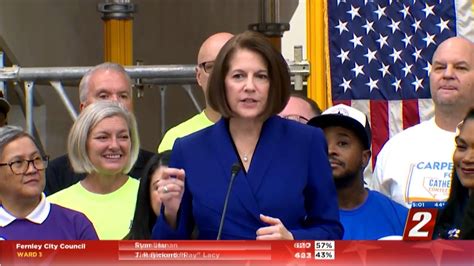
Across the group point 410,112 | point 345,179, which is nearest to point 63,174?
point 345,179

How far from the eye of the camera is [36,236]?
18.1 feet

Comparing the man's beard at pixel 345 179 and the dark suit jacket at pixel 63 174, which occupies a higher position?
the dark suit jacket at pixel 63 174

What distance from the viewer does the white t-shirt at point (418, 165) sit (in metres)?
6.27

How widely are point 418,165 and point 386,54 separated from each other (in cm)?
196

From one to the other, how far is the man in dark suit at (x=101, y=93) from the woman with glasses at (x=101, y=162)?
462mm

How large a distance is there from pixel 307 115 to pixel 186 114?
18.1 feet

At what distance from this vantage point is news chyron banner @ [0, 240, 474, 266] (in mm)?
4445

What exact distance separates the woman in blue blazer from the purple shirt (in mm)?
655

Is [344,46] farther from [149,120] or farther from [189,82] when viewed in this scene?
[149,120]

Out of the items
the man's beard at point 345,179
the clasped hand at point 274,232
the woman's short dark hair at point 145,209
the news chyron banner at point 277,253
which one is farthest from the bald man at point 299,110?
the news chyron banner at point 277,253

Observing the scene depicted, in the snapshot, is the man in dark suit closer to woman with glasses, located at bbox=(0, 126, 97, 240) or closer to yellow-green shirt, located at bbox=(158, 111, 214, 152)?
yellow-green shirt, located at bbox=(158, 111, 214, 152)

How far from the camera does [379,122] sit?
8273 mm

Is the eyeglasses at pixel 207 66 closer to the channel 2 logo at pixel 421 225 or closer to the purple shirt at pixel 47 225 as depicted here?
the purple shirt at pixel 47 225

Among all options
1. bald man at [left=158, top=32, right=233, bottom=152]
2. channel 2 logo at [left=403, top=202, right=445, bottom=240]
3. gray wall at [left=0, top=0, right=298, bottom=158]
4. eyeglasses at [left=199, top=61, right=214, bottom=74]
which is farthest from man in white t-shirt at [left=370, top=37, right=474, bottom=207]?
gray wall at [left=0, top=0, right=298, bottom=158]
